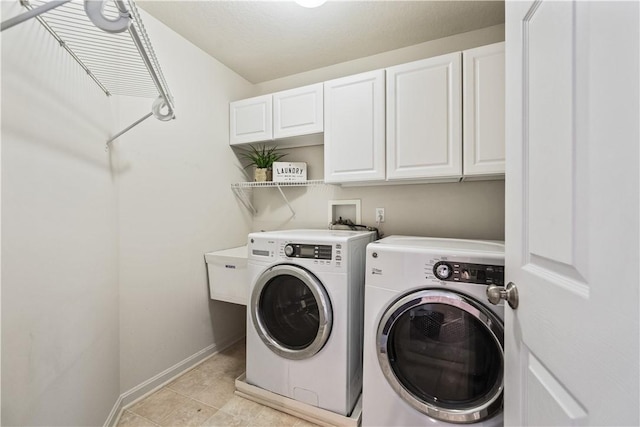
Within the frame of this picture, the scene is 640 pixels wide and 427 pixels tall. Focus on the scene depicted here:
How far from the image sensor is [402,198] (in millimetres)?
2150

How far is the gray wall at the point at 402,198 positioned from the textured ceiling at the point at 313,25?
0.09 metres

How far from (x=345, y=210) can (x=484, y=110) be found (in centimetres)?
124

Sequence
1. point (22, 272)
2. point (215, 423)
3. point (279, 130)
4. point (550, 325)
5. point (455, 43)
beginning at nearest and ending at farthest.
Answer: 1. point (550, 325)
2. point (22, 272)
3. point (215, 423)
4. point (455, 43)
5. point (279, 130)

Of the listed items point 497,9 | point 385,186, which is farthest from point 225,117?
point 497,9

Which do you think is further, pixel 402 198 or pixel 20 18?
pixel 402 198

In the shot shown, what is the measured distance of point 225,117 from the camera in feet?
7.75

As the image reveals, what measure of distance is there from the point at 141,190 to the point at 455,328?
1955 millimetres

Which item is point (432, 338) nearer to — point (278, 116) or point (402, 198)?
point (402, 198)

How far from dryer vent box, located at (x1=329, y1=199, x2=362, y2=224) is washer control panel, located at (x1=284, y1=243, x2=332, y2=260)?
82cm

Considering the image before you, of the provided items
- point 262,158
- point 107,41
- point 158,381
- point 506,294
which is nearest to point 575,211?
point 506,294

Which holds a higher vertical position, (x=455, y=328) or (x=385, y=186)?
(x=385, y=186)

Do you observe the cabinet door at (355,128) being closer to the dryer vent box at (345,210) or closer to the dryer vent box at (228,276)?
the dryer vent box at (345,210)

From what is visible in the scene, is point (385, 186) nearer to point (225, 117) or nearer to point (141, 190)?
point (225, 117)

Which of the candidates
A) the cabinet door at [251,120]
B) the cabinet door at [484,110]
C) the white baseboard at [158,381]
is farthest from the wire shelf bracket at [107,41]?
the cabinet door at [484,110]
